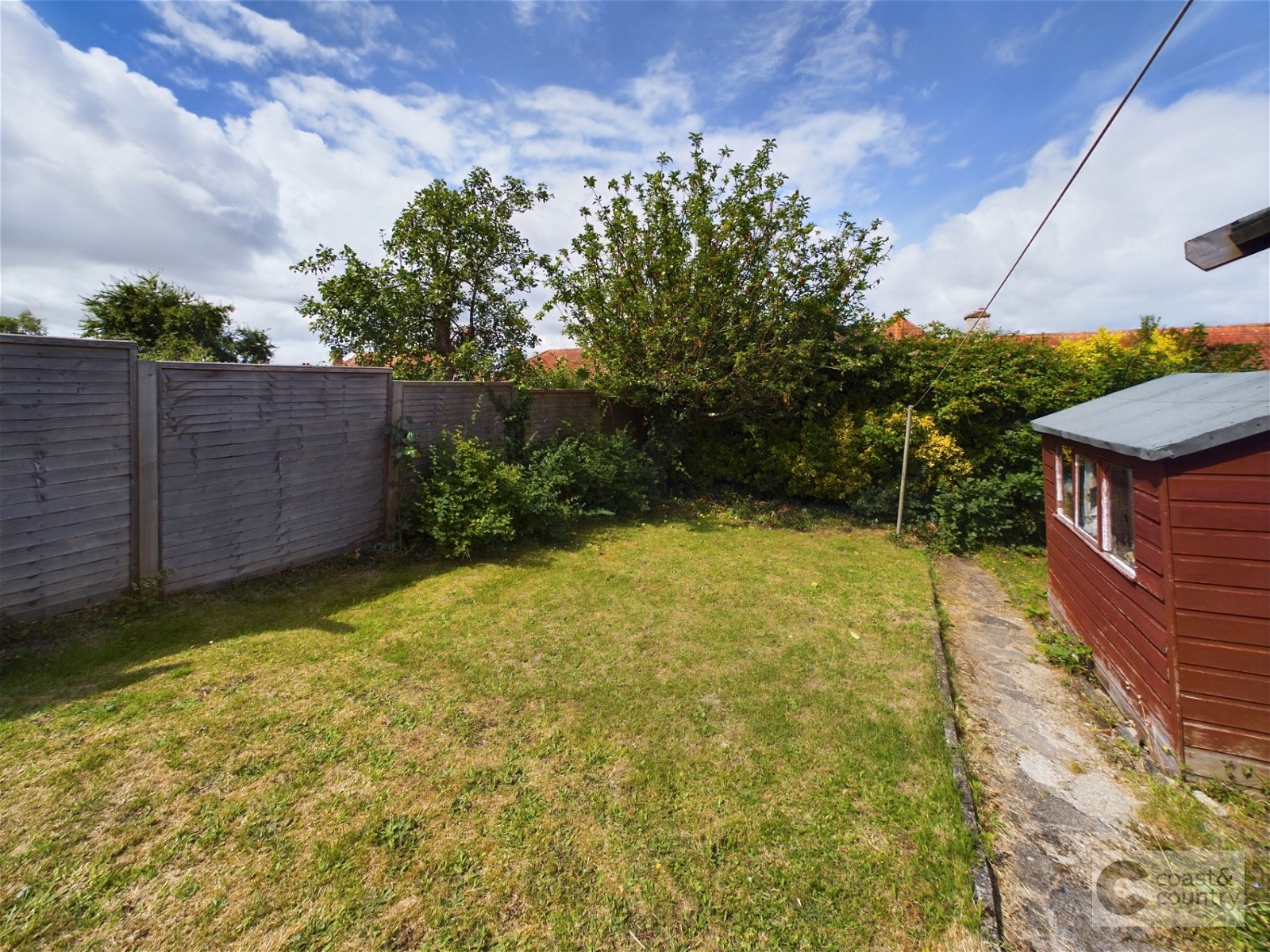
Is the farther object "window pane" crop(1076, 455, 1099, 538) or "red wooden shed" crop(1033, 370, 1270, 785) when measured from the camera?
"window pane" crop(1076, 455, 1099, 538)

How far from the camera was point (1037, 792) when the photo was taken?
9.19 ft

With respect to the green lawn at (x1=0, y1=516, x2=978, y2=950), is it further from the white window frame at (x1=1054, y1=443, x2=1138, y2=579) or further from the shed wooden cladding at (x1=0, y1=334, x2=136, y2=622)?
the white window frame at (x1=1054, y1=443, x2=1138, y2=579)

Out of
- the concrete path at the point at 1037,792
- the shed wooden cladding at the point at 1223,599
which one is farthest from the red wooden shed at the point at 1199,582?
the concrete path at the point at 1037,792

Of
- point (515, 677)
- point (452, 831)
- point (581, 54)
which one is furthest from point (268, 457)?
point (581, 54)

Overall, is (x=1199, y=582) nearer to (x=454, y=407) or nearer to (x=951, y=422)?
→ (x=951, y=422)

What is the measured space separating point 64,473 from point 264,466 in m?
1.30

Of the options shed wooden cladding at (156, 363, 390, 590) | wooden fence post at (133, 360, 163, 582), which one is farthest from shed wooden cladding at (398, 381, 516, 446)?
wooden fence post at (133, 360, 163, 582)

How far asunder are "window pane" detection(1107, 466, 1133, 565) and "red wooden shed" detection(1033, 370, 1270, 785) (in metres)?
0.05

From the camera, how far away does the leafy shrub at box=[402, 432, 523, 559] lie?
570cm

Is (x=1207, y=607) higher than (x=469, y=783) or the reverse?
higher

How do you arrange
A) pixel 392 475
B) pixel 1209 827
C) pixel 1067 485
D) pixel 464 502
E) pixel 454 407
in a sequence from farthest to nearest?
pixel 454 407 → pixel 392 475 → pixel 464 502 → pixel 1067 485 → pixel 1209 827

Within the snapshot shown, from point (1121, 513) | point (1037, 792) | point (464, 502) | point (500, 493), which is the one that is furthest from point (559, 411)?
point (1037, 792)

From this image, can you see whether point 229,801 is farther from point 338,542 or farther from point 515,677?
point 338,542

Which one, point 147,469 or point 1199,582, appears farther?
point 147,469
